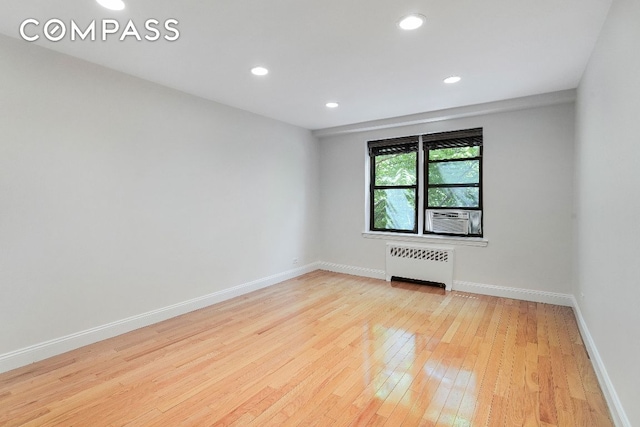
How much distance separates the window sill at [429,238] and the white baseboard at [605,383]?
153 cm

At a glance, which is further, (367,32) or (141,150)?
(141,150)

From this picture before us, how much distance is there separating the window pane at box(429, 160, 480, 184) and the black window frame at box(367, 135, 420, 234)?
27 cm

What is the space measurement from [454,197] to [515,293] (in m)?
1.53

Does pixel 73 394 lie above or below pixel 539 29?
below

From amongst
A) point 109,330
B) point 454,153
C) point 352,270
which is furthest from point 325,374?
point 454,153

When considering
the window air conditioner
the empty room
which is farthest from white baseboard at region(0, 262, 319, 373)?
the window air conditioner

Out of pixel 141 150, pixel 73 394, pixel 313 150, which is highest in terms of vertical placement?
pixel 313 150

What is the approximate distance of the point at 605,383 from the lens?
2051mm

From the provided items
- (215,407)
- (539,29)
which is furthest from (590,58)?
(215,407)

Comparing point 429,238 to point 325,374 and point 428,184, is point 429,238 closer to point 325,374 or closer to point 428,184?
point 428,184

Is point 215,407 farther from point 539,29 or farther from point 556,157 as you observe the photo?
point 556,157

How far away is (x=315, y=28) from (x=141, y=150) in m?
2.18

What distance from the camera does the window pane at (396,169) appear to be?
5047 mm

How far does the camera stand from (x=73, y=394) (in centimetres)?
212
